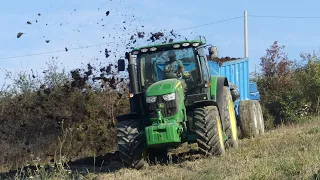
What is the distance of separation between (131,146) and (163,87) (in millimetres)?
1095

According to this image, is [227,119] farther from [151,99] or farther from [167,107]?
[151,99]

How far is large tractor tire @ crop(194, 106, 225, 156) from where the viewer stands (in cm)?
854

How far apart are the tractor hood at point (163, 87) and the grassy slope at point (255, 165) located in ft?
3.91

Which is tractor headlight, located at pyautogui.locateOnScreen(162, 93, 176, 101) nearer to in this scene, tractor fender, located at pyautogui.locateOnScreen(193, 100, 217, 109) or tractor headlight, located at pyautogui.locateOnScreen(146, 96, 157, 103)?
tractor headlight, located at pyautogui.locateOnScreen(146, 96, 157, 103)

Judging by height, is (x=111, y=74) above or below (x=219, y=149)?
above

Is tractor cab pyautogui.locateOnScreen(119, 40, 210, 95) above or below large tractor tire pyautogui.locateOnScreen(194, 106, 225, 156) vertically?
above

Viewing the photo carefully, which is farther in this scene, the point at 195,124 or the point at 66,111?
the point at 66,111

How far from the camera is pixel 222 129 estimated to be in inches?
380

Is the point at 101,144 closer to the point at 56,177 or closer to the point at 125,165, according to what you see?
the point at 125,165

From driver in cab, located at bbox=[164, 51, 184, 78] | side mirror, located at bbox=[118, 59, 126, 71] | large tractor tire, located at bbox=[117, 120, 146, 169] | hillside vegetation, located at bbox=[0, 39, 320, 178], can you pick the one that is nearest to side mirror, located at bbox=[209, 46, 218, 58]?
driver in cab, located at bbox=[164, 51, 184, 78]

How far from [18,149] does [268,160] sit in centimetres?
1051

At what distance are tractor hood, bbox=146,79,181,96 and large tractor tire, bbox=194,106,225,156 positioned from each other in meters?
0.63

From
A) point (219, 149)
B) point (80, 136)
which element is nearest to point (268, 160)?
point (219, 149)

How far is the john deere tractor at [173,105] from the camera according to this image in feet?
28.1
